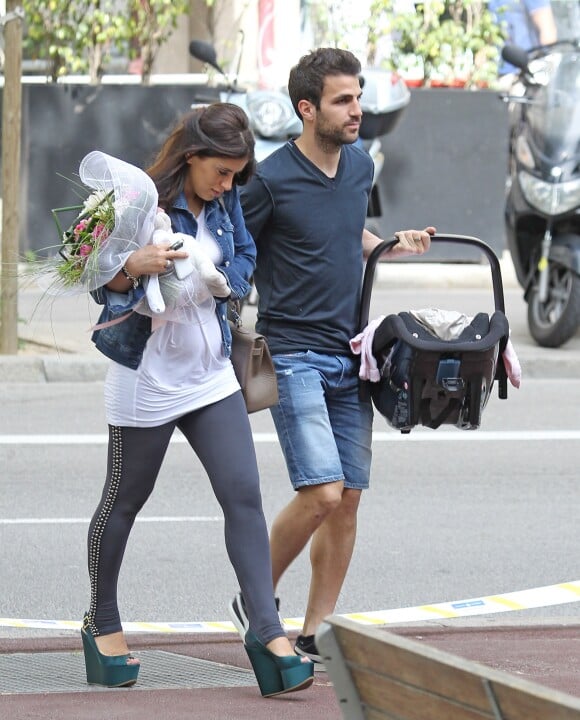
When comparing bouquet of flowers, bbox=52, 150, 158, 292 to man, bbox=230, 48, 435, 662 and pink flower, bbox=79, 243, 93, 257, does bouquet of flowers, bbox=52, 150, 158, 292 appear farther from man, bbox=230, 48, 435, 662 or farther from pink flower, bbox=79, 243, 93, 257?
man, bbox=230, 48, 435, 662

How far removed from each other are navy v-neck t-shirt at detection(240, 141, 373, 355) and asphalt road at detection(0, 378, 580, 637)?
155cm

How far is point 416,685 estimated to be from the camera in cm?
235

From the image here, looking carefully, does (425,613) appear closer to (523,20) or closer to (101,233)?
(101,233)

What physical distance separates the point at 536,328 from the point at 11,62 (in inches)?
181

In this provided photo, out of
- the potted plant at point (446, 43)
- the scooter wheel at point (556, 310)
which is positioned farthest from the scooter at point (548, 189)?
the potted plant at point (446, 43)

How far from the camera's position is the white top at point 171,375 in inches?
185

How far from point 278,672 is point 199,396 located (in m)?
0.84

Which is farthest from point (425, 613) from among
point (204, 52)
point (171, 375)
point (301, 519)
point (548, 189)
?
point (204, 52)

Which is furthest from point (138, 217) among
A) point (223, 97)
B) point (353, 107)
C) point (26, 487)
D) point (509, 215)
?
point (223, 97)

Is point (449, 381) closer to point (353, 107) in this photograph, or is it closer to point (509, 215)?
point (353, 107)

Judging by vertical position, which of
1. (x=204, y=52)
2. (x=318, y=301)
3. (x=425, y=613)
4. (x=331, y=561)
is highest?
(x=318, y=301)

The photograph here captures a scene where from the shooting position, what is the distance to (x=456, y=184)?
19000 mm

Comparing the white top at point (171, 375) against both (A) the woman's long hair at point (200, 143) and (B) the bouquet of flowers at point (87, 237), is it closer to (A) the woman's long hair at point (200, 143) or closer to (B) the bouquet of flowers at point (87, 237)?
(A) the woman's long hair at point (200, 143)

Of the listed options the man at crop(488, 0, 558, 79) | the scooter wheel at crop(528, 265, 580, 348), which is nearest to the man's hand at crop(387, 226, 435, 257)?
the scooter wheel at crop(528, 265, 580, 348)
